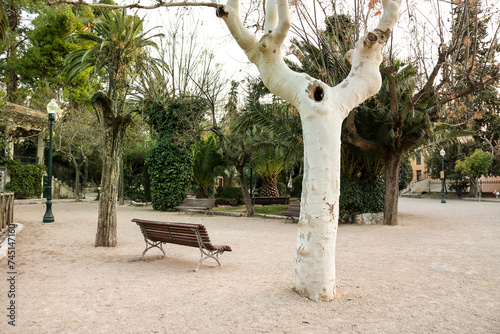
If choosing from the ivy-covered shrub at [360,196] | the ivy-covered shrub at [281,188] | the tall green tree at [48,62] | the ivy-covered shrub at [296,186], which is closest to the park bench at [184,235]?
the ivy-covered shrub at [360,196]

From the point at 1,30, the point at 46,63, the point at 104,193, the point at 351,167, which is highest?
the point at 46,63

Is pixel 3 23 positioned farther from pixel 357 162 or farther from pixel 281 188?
pixel 281 188

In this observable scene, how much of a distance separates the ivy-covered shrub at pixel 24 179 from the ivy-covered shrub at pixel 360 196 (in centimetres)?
1950

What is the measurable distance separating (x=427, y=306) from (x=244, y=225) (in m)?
8.85

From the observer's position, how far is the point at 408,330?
3508mm

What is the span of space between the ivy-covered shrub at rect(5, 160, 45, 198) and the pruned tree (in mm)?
22164

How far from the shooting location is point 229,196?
917 inches

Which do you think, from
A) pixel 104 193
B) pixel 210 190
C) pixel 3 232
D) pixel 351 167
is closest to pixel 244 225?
pixel 351 167

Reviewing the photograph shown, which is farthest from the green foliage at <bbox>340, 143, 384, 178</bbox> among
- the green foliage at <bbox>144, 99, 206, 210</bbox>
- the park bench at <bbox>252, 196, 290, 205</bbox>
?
the green foliage at <bbox>144, 99, 206, 210</bbox>

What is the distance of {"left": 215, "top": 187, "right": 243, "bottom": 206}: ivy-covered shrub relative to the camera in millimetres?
22391

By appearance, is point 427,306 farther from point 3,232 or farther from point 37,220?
point 37,220

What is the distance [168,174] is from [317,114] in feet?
50.5

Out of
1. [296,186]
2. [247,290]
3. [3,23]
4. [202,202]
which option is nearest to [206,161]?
[202,202]

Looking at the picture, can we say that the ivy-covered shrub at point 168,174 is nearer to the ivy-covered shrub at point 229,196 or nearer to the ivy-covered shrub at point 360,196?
the ivy-covered shrub at point 229,196
